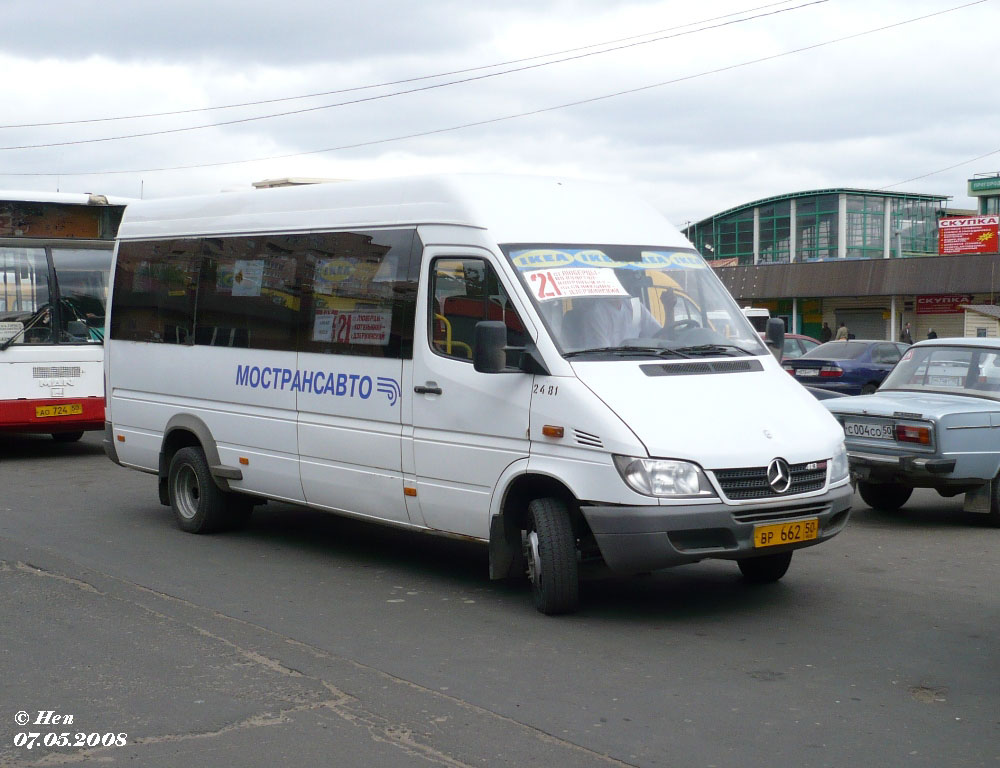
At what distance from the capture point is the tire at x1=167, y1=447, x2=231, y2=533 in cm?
1004

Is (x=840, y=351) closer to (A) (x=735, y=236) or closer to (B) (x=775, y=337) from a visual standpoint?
(B) (x=775, y=337)

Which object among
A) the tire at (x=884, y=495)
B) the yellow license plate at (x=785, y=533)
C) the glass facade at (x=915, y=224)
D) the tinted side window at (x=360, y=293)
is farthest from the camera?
the glass facade at (x=915, y=224)

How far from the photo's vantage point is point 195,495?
1034 centimetres

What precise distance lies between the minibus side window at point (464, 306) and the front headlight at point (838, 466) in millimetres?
1970

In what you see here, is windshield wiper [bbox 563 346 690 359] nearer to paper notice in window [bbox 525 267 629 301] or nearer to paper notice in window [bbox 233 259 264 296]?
paper notice in window [bbox 525 267 629 301]

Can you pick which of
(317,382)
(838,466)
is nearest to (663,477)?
(838,466)

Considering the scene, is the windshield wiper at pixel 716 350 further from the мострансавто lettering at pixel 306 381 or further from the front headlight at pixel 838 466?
the мострансавто lettering at pixel 306 381

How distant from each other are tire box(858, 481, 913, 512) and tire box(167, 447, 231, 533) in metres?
6.00

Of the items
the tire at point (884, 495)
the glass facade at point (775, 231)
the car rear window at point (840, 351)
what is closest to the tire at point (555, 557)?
the tire at point (884, 495)

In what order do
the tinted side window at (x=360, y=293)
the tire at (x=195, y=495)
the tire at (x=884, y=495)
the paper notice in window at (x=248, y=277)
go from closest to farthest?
1. the tinted side window at (x=360, y=293)
2. the paper notice in window at (x=248, y=277)
3. the tire at (x=195, y=495)
4. the tire at (x=884, y=495)

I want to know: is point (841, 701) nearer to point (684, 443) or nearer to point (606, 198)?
point (684, 443)

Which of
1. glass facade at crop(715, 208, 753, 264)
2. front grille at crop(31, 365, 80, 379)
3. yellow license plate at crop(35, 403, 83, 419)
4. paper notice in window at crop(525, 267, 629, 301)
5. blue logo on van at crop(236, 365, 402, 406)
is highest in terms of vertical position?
glass facade at crop(715, 208, 753, 264)

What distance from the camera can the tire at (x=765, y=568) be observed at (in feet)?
26.5

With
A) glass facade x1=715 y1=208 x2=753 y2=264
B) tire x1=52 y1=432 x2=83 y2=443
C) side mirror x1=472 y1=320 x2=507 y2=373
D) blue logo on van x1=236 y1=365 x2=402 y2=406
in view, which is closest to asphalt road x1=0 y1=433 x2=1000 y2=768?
blue logo on van x1=236 y1=365 x2=402 y2=406
